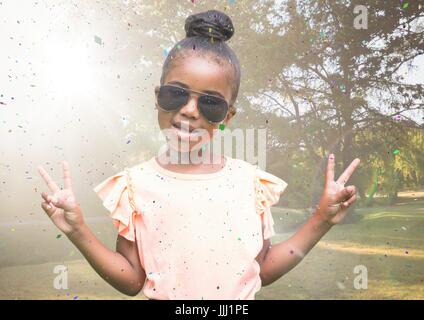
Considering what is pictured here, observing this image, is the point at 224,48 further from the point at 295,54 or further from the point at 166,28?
the point at 166,28

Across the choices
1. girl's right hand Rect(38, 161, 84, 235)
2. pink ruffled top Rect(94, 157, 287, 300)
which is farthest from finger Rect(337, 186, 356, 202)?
girl's right hand Rect(38, 161, 84, 235)

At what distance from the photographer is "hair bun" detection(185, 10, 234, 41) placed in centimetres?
205

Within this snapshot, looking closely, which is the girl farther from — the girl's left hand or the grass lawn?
the grass lawn

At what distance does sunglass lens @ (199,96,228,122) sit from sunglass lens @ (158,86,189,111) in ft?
0.23

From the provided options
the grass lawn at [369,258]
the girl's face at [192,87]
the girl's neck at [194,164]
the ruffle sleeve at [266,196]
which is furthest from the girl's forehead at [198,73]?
the grass lawn at [369,258]

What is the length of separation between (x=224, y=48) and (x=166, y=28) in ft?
26.8

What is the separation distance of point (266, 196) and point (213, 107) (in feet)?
1.50

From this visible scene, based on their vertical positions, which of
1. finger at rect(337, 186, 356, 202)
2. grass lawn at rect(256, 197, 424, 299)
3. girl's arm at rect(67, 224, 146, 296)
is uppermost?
finger at rect(337, 186, 356, 202)

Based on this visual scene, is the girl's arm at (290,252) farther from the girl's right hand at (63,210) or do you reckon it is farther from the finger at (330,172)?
the girl's right hand at (63,210)

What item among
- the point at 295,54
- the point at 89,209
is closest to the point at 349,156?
the point at 295,54

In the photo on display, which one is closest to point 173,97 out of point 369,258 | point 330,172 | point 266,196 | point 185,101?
point 185,101

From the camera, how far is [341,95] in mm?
8828

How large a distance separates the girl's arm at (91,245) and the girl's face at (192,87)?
44 centimetres

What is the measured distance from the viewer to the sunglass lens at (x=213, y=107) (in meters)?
1.95
